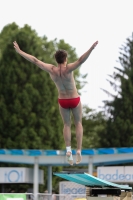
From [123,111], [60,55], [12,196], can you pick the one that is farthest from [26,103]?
[60,55]

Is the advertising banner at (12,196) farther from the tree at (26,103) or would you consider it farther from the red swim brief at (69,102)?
the tree at (26,103)

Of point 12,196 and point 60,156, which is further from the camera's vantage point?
point 60,156

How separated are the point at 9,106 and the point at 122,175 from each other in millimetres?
19212

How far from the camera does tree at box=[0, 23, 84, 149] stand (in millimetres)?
45062

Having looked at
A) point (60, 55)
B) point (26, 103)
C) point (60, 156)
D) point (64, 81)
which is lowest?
point (64, 81)

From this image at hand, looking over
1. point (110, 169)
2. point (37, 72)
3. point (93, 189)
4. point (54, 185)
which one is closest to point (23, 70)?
point (37, 72)

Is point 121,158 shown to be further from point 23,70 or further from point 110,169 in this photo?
point 23,70

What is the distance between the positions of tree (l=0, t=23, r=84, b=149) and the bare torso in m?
34.4

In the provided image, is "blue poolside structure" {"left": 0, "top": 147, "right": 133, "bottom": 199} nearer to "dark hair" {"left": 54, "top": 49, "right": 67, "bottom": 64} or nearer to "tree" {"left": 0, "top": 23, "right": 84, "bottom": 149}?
"tree" {"left": 0, "top": 23, "right": 84, "bottom": 149}

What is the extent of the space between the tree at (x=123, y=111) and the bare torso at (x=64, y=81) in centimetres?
3938

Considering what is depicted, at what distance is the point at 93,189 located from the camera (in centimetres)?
1080

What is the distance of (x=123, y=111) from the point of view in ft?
166

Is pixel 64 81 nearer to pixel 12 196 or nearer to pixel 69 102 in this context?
pixel 69 102

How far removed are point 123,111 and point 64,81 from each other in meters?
40.5
